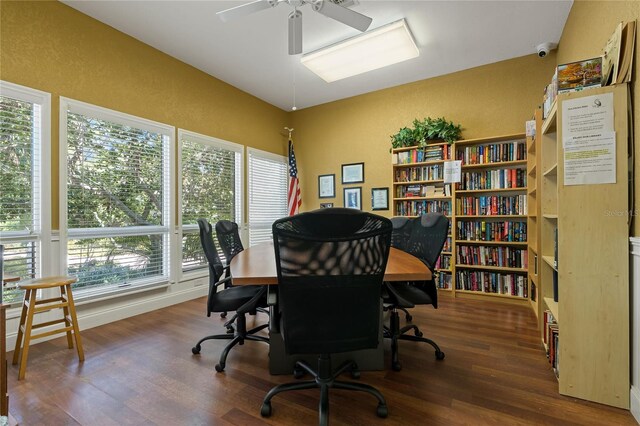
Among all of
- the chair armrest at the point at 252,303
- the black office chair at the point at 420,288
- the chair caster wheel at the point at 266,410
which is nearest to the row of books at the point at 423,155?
the black office chair at the point at 420,288

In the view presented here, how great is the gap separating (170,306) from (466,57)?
4.65m

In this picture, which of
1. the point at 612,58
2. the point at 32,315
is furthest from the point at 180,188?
the point at 612,58

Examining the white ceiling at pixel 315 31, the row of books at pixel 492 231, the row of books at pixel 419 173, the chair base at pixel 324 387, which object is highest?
the white ceiling at pixel 315 31

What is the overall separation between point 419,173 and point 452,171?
18.9 inches

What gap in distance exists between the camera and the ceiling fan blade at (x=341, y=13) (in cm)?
211

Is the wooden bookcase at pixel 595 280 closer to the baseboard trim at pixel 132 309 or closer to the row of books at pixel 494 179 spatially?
the row of books at pixel 494 179

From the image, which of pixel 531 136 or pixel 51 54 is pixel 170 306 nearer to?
pixel 51 54

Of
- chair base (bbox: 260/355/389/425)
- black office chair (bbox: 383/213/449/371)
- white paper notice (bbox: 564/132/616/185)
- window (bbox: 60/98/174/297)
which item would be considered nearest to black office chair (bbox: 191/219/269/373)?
chair base (bbox: 260/355/389/425)

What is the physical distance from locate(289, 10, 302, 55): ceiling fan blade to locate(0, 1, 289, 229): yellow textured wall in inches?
72.8

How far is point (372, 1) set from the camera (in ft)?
8.60

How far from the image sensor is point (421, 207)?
4.09 m

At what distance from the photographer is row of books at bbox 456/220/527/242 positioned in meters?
3.43

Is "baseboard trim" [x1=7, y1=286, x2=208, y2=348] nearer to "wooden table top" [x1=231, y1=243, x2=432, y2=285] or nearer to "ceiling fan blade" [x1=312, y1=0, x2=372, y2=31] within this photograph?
"wooden table top" [x1=231, y1=243, x2=432, y2=285]

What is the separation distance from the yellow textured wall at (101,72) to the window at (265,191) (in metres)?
0.61
